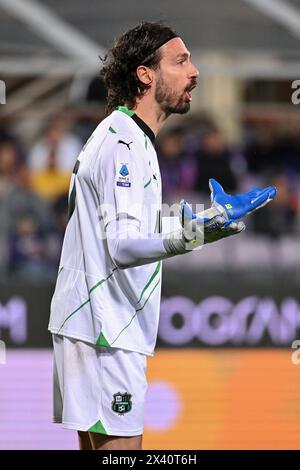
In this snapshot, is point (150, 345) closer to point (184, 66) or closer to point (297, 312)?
point (184, 66)

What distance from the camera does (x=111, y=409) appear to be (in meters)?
3.71

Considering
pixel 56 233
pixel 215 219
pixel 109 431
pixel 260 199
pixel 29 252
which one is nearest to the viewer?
pixel 215 219

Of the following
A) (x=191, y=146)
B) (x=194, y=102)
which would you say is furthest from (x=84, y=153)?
(x=194, y=102)

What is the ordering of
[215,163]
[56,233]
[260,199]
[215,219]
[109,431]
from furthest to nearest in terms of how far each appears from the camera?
[215,163]
[56,233]
[109,431]
[260,199]
[215,219]

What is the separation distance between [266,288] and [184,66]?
13.1 ft

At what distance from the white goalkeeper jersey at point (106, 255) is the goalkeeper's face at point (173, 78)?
0.18m

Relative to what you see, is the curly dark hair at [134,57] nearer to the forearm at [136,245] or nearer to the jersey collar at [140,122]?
the jersey collar at [140,122]

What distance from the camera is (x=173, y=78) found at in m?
3.91

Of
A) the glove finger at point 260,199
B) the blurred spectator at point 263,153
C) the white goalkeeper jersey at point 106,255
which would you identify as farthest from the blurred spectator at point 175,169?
the glove finger at point 260,199

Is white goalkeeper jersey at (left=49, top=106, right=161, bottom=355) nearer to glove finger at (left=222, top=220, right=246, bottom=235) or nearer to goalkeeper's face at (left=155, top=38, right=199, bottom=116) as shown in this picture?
goalkeeper's face at (left=155, top=38, right=199, bottom=116)

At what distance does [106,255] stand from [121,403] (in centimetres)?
52

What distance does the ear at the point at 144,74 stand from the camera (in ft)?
12.9

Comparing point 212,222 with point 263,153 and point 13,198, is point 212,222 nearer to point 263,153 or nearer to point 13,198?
point 13,198

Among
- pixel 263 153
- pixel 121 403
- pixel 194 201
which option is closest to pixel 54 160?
pixel 194 201
